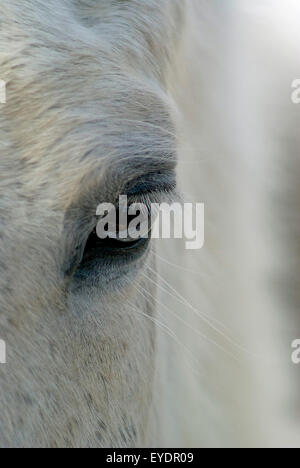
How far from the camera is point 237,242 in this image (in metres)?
1.55

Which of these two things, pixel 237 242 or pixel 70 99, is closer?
pixel 70 99

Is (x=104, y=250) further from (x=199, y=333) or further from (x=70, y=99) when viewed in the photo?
(x=199, y=333)

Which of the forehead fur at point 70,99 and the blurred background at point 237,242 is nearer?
the forehead fur at point 70,99

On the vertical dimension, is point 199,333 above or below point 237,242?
below

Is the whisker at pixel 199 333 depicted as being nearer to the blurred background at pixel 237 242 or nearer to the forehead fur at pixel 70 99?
the blurred background at pixel 237 242

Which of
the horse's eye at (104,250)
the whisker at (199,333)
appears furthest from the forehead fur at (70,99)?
the whisker at (199,333)

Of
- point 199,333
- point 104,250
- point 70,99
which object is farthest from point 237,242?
point 70,99

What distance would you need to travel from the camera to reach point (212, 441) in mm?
1479

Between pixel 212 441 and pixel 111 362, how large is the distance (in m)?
0.46

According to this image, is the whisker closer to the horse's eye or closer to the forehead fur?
the horse's eye

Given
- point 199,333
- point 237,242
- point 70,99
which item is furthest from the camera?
point 237,242

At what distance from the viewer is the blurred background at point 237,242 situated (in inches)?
56.4

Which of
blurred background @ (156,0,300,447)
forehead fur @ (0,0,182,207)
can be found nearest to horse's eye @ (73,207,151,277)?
forehead fur @ (0,0,182,207)

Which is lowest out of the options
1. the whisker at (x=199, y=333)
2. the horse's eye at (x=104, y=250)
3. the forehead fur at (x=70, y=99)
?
the whisker at (x=199, y=333)
